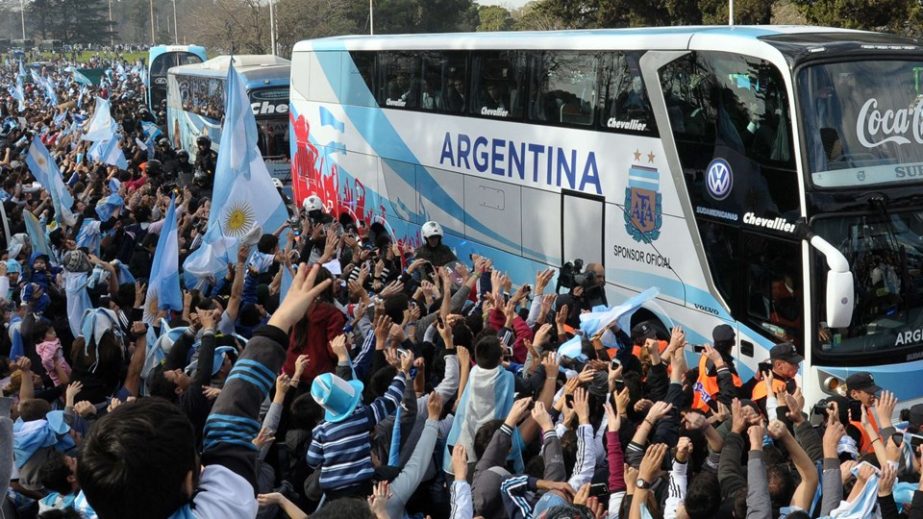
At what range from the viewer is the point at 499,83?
12.9 metres

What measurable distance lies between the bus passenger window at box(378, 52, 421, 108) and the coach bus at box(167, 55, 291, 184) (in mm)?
5172

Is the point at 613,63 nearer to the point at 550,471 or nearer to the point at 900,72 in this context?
the point at 900,72

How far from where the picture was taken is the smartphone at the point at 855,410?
676 centimetres

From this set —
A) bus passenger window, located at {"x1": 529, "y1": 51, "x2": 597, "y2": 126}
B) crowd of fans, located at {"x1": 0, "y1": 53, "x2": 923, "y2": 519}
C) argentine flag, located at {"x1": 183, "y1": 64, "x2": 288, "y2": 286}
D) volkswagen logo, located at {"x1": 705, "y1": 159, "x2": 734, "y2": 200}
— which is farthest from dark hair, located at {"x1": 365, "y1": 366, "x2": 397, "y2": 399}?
bus passenger window, located at {"x1": 529, "y1": 51, "x2": 597, "y2": 126}

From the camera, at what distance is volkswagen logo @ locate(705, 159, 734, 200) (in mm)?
9422

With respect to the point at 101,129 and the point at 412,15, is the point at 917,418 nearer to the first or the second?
the point at 101,129

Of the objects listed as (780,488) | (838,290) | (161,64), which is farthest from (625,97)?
(161,64)

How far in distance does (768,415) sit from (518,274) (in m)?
6.46

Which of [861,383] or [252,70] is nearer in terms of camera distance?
[861,383]

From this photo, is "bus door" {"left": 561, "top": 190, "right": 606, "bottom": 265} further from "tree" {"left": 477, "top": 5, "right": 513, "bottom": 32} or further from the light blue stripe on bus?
"tree" {"left": 477, "top": 5, "right": 513, "bottom": 32}

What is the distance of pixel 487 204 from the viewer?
43.4 feet

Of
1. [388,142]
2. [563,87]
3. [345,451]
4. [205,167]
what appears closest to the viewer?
[345,451]

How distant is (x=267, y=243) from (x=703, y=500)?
6.69m

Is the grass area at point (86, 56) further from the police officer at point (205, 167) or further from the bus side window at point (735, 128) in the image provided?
the bus side window at point (735, 128)
